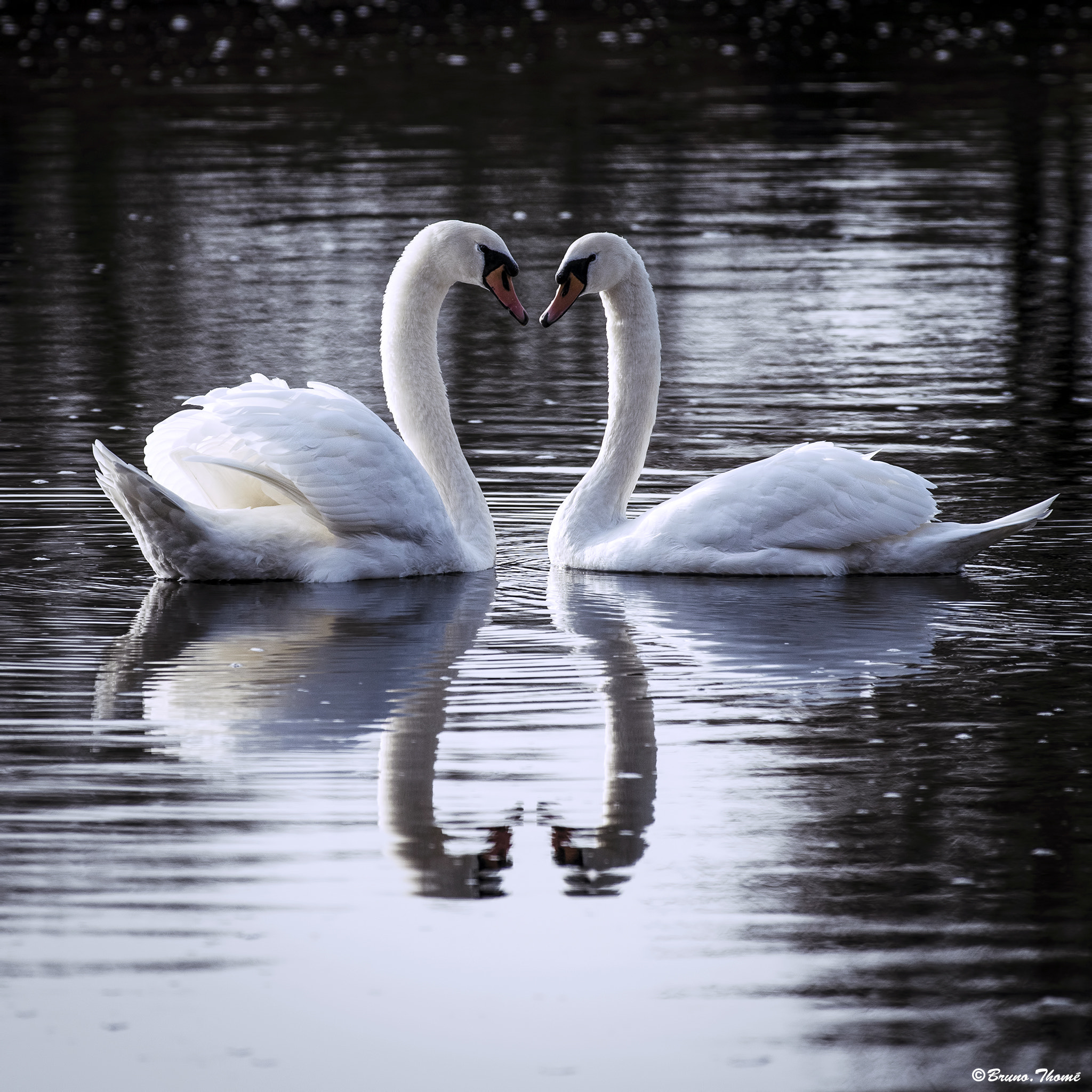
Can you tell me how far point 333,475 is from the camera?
352 inches

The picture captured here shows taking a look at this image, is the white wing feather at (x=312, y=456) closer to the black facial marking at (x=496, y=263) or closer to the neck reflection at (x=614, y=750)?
the neck reflection at (x=614, y=750)

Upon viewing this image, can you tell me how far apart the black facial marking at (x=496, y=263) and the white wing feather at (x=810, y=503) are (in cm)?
150

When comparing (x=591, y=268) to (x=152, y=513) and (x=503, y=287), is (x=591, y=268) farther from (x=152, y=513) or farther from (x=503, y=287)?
(x=152, y=513)

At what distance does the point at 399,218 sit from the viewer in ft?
71.9

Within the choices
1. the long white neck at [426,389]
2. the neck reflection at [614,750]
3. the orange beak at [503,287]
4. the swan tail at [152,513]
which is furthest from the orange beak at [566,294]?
the swan tail at [152,513]

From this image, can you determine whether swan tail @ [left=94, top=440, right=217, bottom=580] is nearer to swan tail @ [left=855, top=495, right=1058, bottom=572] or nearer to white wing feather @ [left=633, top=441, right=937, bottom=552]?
white wing feather @ [left=633, top=441, right=937, bottom=552]

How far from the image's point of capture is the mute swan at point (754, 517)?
9.20 metres

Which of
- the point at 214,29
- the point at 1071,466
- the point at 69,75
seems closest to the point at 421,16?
the point at 214,29

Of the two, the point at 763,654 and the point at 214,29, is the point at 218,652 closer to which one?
the point at 763,654

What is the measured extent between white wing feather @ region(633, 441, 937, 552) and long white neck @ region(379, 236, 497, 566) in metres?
1.14

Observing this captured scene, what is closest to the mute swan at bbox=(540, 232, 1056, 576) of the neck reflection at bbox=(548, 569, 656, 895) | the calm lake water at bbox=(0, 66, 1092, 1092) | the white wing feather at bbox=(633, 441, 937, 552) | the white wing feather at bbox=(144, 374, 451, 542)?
the white wing feather at bbox=(633, 441, 937, 552)

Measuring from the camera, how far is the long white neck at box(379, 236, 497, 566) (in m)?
9.99

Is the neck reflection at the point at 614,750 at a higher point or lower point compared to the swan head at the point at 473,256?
lower

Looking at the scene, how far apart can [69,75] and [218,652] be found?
32.6 metres
